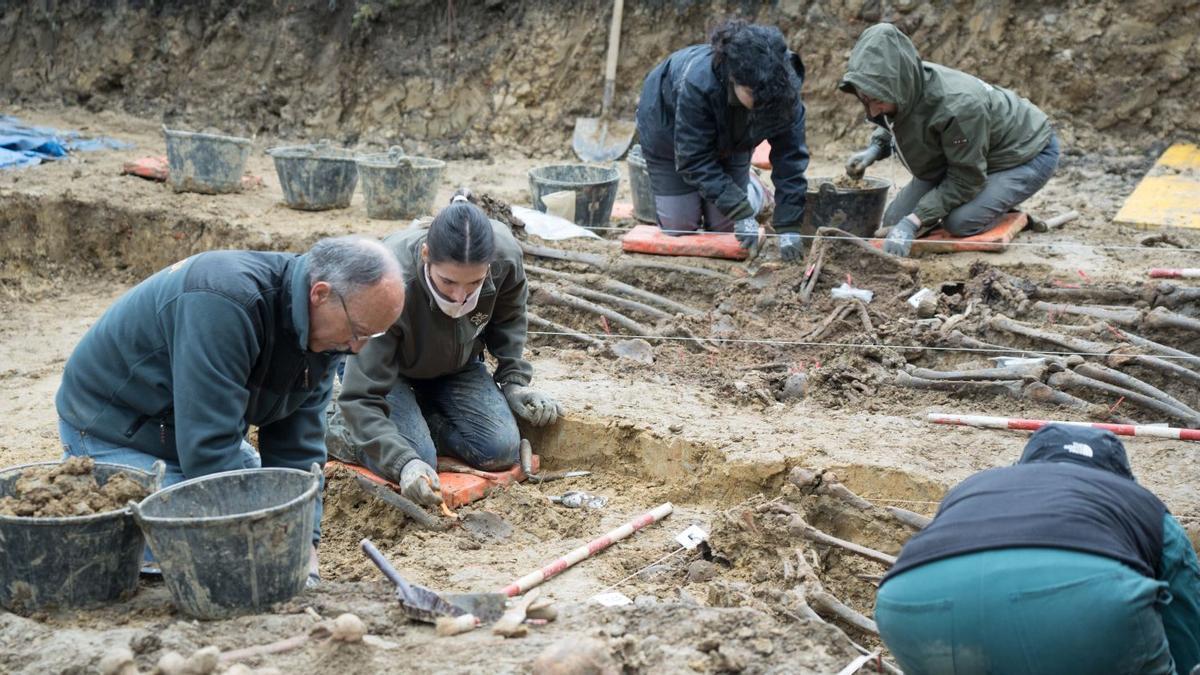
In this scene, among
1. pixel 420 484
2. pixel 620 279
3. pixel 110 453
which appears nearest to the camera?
pixel 110 453

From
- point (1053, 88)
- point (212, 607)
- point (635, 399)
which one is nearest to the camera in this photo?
point (212, 607)

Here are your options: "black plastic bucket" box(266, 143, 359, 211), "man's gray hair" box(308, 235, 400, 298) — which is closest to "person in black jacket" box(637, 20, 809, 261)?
"black plastic bucket" box(266, 143, 359, 211)

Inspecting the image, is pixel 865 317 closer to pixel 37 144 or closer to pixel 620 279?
pixel 620 279

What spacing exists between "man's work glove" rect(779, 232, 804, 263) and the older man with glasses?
14.6ft

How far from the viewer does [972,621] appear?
3.03 metres

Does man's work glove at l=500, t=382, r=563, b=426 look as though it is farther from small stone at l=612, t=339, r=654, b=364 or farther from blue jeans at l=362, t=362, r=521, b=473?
small stone at l=612, t=339, r=654, b=364

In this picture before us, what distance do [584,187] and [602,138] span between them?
3.69 meters

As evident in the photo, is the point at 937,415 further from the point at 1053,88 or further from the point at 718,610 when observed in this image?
the point at 1053,88

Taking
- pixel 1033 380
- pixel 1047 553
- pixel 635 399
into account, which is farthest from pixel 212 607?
pixel 1033 380

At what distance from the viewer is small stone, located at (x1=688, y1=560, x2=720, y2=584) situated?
15.7 ft

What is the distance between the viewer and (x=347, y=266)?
12.3ft

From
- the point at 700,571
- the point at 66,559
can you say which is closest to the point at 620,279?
the point at 700,571

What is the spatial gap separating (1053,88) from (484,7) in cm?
630

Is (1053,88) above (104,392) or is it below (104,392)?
above
